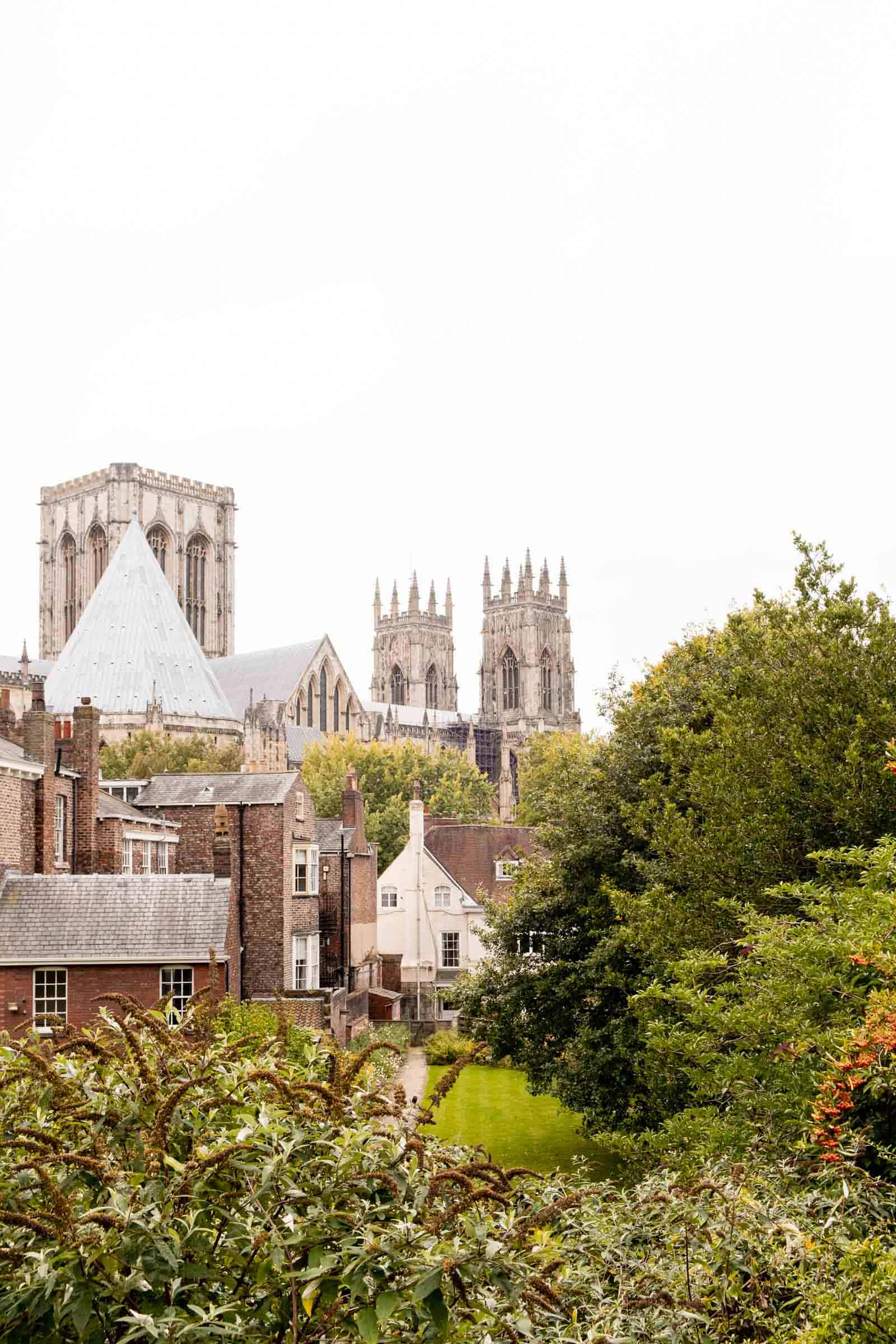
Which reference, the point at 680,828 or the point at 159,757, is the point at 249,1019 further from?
the point at 159,757

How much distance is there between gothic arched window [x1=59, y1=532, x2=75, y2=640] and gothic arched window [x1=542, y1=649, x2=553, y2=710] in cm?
5872

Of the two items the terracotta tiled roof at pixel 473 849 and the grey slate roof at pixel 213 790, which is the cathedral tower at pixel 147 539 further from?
the grey slate roof at pixel 213 790

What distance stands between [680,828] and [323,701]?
99.1 meters

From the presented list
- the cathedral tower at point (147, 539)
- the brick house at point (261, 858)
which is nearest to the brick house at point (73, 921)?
the brick house at point (261, 858)

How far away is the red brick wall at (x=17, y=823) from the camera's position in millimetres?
29203

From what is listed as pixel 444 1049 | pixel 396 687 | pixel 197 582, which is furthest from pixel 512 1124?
→ pixel 396 687

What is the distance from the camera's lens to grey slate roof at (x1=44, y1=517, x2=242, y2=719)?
3883 inches

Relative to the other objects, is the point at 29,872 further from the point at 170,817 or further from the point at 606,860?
the point at 606,860

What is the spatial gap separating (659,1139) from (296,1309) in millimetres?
12709

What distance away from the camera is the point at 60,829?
32844 millimetres

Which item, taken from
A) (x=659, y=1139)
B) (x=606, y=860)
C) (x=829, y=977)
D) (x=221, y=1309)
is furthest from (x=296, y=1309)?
(x=606, y=860)

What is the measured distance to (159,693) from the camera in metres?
99.4

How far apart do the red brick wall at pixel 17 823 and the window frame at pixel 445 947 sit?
2569 centimetres

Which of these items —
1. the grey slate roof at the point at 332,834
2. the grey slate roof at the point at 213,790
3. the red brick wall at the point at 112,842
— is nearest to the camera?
the red brick wall at the point at 112,842
